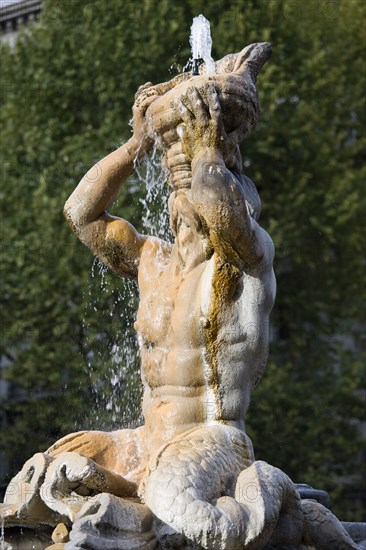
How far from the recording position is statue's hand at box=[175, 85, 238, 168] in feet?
23.4

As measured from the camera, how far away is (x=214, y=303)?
7246 millimetres

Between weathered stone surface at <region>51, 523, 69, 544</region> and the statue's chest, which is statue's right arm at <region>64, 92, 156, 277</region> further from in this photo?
weathered stone surface at <region>51, 523, 69, 544</region>

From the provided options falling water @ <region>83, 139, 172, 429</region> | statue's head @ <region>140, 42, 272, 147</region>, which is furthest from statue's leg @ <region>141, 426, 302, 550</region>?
falling water @ <region>83, 139, 172, 429</region>

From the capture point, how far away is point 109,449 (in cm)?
736

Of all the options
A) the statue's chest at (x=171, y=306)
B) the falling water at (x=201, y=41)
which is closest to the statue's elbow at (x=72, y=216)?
the statue's chest at (x=171, y=306)

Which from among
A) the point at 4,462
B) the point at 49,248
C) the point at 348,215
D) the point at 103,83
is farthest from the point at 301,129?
the point at 4,462

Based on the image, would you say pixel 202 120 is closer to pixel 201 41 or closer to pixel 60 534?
pixel 201 41

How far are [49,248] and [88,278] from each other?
1.48m

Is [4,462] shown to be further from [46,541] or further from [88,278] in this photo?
[46,541]

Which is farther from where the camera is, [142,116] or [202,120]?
[142,116]

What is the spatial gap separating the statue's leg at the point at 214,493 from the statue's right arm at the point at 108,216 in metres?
1.31

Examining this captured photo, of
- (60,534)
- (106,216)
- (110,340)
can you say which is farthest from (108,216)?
(110,340)

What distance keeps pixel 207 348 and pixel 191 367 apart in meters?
0.13

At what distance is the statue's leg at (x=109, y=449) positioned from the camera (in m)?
7.27
